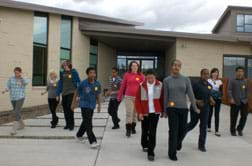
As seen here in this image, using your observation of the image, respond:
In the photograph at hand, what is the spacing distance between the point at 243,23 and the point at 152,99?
25.1m

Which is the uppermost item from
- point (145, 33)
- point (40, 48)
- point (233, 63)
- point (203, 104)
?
point (145, 33)

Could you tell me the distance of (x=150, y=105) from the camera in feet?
18.0

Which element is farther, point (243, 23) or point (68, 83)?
point (243, 23)

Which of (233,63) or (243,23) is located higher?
(243,23)

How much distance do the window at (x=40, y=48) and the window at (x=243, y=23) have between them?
64.4 ft

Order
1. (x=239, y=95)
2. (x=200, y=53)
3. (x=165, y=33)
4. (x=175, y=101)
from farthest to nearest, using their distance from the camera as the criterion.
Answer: (x=200, y=53)
(x=165, y=33)
(x=239, y=95)
(x=175, y=101)

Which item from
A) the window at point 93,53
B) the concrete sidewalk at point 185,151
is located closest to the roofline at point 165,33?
the window at point 93,53

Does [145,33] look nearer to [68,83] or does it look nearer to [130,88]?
[68,83]

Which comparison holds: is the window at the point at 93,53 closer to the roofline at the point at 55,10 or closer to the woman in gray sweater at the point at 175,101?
the roofline at the point at 55,10

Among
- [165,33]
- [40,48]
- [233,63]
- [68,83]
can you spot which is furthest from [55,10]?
[233,63]

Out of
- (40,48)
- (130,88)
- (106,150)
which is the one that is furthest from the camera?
(40,48)

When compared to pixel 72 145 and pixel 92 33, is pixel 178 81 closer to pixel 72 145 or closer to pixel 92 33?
pixel 72 145

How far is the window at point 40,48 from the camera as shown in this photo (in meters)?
13.4

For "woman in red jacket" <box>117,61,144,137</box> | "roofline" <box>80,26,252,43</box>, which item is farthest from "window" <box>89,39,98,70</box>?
"woman in red jacket" <box>117,61,144,137</box>
